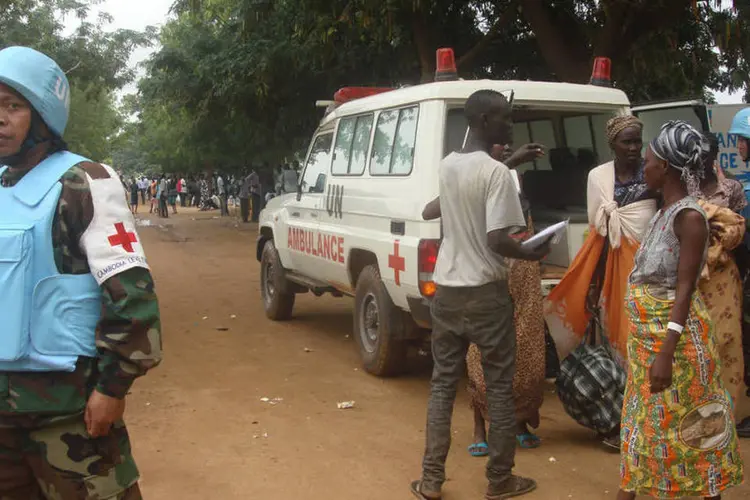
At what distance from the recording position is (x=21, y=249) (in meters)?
2.21

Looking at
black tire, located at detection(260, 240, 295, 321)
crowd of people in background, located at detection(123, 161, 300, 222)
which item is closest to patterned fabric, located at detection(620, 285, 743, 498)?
crowd of people in background, located at detection(123, 161, 300, 222)

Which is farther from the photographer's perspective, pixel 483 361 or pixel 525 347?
pixel 525 347

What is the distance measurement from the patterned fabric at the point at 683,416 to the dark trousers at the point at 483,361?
0.66 m

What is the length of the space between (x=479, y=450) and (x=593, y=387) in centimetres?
70

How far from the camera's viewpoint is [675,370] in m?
3.30

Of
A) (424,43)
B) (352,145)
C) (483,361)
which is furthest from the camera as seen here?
(424,43)

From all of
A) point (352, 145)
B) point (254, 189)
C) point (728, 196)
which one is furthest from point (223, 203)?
point (728, 196)

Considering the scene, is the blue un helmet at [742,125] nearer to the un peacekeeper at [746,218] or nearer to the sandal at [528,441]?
the un peacekeeper at [746,218]

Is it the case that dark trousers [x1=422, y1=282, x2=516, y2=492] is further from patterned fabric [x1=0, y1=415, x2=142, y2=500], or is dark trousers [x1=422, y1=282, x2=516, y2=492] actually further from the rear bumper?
patterned fabric [x1=0, y1=415, x2=142, y2=500]

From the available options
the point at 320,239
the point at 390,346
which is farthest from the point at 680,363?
the point at 320,239

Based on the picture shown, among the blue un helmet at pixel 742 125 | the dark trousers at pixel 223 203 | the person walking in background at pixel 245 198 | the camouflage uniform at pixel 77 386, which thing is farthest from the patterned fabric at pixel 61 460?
the dark trousers at pixel 223 203

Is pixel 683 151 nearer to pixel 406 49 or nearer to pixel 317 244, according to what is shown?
pixel 317 244

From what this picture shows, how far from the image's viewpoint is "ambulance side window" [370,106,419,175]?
5879mm

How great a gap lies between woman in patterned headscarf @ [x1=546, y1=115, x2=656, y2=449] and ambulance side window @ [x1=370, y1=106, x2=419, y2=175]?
1.41 m
